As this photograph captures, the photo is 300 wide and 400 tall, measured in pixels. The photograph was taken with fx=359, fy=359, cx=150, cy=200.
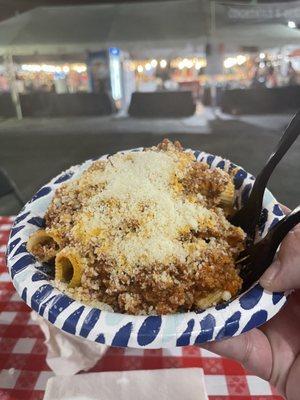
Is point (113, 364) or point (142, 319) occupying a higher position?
point (142, 319)

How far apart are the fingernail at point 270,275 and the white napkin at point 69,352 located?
0.40 m

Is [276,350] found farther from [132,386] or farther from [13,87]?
[13,87]

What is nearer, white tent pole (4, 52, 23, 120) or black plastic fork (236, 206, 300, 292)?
black plastic fork (236, 206, 300, 292)

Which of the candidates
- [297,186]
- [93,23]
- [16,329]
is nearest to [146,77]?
[93,23]

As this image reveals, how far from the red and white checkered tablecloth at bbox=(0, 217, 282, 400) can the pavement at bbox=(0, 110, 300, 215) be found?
1437 millimetres

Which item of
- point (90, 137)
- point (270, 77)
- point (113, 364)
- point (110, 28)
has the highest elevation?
point (110, 28)

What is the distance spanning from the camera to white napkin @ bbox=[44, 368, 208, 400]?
65cm

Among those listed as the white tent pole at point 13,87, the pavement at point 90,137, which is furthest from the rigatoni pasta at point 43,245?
the white tent pole at point 13,87

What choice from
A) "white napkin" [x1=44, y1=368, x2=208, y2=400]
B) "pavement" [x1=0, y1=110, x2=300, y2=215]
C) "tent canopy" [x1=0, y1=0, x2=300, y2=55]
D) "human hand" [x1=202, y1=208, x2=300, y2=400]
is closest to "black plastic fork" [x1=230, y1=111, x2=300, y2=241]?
"human hand" [x1=202, y1=208, x2=300, y2=400]

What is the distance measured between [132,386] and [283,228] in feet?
1.39

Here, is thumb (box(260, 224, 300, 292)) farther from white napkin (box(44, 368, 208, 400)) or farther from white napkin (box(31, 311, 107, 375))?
white napkin (box(31, 311, 107, 375))

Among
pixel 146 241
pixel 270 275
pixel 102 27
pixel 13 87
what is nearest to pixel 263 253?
pixel 270 275

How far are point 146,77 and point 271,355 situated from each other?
7.26 feet

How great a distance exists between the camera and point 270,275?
18.5 inches
